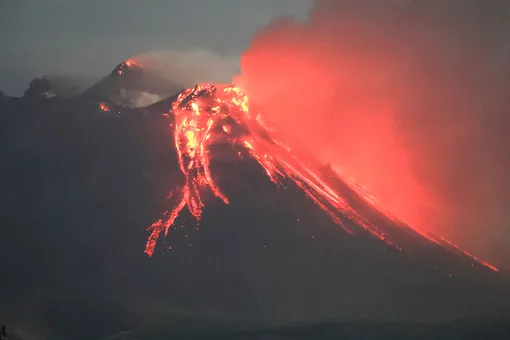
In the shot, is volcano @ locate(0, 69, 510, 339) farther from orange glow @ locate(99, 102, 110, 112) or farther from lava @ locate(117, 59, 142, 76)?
lava @ locate(117, 59, 142, 76)

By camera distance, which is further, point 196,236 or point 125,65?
point 125,65

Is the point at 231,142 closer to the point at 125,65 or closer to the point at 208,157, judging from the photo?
the point at 208,157

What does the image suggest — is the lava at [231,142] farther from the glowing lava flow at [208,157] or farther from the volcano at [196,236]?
the volcano at [196,236]

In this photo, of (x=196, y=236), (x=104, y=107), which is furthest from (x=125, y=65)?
(x=196, y=236)

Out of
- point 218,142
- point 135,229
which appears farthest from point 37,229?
point 218,142

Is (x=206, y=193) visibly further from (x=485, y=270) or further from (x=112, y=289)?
(x=485, y=270)
